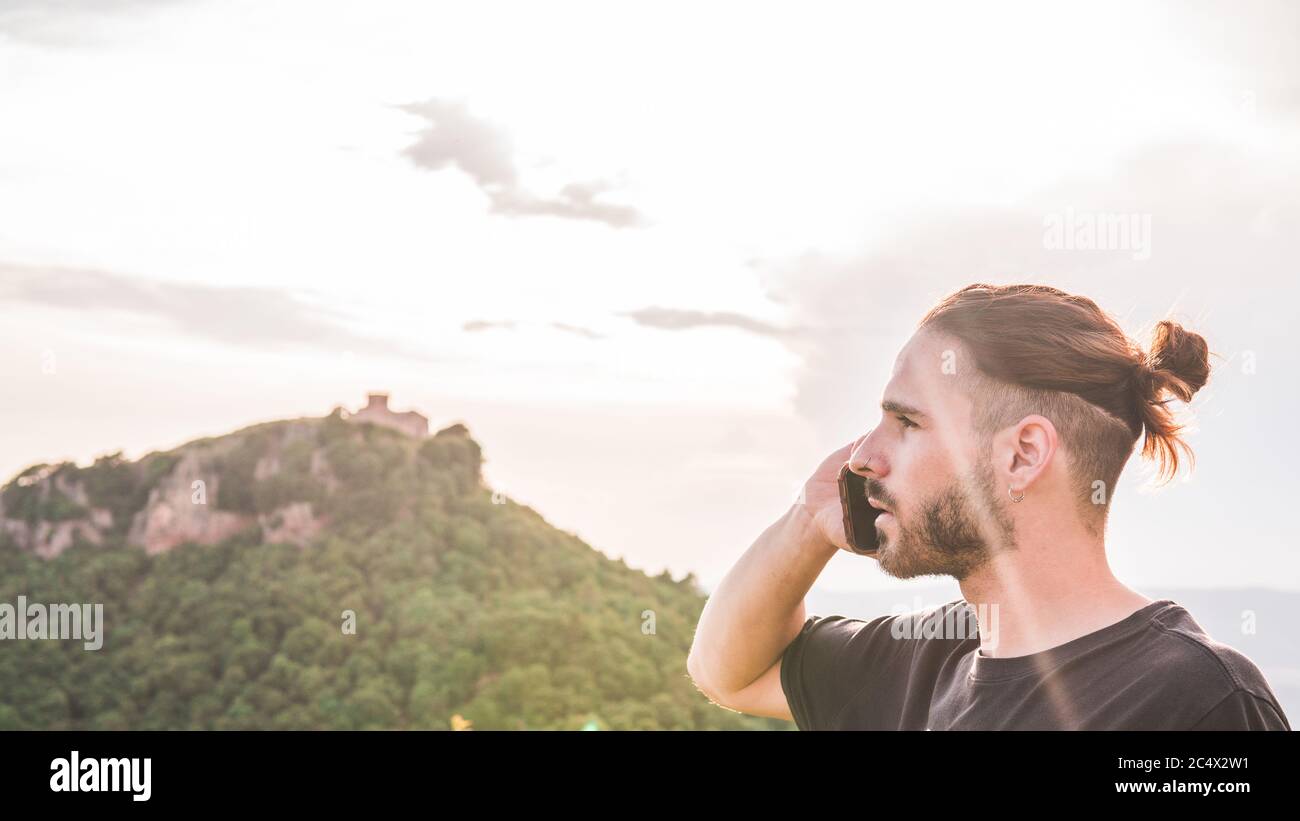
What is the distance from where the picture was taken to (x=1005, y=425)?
2.09 metres

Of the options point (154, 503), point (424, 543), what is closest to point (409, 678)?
point (424, 543)

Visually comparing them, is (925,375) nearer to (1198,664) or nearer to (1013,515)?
(1013,515)

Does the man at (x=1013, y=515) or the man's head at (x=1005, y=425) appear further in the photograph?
the man's head at (x=1005, y=425)

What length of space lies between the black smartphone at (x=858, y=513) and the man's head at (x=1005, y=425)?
6cm

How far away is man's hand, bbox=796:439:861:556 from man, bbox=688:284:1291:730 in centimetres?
1

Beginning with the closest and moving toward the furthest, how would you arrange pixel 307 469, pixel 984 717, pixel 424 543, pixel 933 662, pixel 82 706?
pixel 984 717 → pixel 933 662 → pixel 82 706 → pixel 424 543 → pixel 307 469

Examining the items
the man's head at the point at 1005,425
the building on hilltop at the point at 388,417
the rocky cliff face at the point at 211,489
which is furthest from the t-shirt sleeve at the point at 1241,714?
the building on hilltop at the point at 388,417

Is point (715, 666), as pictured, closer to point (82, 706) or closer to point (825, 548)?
point (825, 548)

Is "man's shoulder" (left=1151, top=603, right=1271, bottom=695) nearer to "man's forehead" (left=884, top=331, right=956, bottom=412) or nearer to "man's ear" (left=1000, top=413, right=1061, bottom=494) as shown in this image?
"man's ear" (left=1000, top=413, right=1061, bottom=494)

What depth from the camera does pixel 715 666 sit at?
8.43 feet

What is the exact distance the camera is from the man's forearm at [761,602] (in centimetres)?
245

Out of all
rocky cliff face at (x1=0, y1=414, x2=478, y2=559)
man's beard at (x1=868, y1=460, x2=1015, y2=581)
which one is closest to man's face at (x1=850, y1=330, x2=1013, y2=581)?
man's beard at (x1=868, y1=460, x2=1015, y2=581)

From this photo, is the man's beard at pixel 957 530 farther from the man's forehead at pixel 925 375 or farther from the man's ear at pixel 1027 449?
the man's forehead at pixel 925 375
